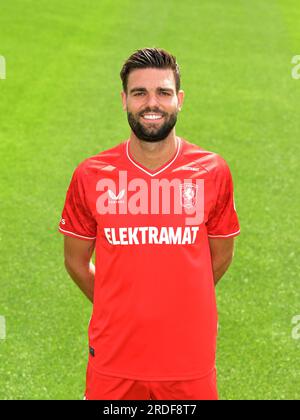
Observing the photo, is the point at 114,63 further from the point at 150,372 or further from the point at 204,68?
the point at 150,372

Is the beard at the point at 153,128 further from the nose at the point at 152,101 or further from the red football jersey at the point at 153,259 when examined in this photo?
the red football jersey at the point at 153,259

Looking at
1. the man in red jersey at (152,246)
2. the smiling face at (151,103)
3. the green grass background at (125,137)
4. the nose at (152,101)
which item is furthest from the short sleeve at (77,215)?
the green grass background at (125,137)

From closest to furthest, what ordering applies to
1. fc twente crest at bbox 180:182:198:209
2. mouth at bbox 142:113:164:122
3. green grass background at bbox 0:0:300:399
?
1. mouth at bbox 142:113:164:122
2. fc twente crest at bbox 180:182:198:209
3. green grass background at bbox 0:0:300:399

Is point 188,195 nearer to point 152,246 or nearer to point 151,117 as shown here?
point 152,246

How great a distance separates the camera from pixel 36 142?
11.6m

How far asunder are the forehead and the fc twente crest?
591 mm

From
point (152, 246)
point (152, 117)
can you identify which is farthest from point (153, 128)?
point (152, 246)

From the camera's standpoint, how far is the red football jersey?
4293 mm

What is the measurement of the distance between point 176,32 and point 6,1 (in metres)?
5.22

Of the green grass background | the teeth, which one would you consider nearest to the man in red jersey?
the teeth

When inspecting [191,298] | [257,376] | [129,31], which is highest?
[129,31]

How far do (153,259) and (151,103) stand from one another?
2.94 ft

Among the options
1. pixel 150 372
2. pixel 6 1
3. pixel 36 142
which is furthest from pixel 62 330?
pixel 6 1

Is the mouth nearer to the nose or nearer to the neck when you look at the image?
the nose
